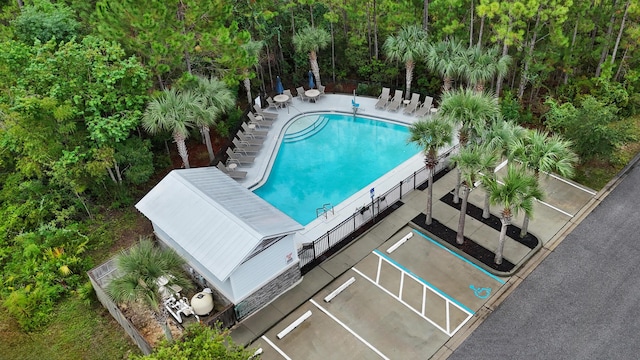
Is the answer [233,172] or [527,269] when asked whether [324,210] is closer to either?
[233,172]

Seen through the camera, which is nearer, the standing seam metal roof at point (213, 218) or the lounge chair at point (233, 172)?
the standing seam metal roof at point (213, 218)

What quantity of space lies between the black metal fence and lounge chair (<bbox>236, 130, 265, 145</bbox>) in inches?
343

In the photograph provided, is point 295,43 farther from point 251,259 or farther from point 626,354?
point 626,354

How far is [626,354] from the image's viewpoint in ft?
56.5

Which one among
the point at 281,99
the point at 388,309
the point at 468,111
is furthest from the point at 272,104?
the point at 388,309

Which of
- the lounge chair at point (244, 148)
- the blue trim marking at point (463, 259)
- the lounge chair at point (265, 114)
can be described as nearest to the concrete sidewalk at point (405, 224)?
the blue trim marking at point (463, 259)

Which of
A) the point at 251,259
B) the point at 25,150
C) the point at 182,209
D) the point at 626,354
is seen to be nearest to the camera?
the point at 626,354

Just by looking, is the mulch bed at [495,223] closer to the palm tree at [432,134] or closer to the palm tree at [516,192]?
the palm tree at [516,192]

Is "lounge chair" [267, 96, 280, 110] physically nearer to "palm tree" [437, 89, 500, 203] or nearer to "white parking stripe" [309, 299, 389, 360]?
"palm tree" [437, 89, 500, 203]

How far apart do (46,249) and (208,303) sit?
8.76 meters

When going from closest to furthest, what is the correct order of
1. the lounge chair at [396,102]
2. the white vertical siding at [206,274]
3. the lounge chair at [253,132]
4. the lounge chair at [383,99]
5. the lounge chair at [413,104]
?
1. the white vertical siding at [206,274]
2. the lounge chair at [253,132]
3. the lounge chair at [413,104]
4. the lounge chair at [396,102]
5. the lounge chair at [383,99]

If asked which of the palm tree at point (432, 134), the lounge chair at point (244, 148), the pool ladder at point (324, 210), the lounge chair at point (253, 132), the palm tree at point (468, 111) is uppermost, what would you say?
the palm tree at point (468, 111)

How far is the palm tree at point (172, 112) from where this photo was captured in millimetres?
23781

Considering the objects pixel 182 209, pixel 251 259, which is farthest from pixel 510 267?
pixel 182 209
